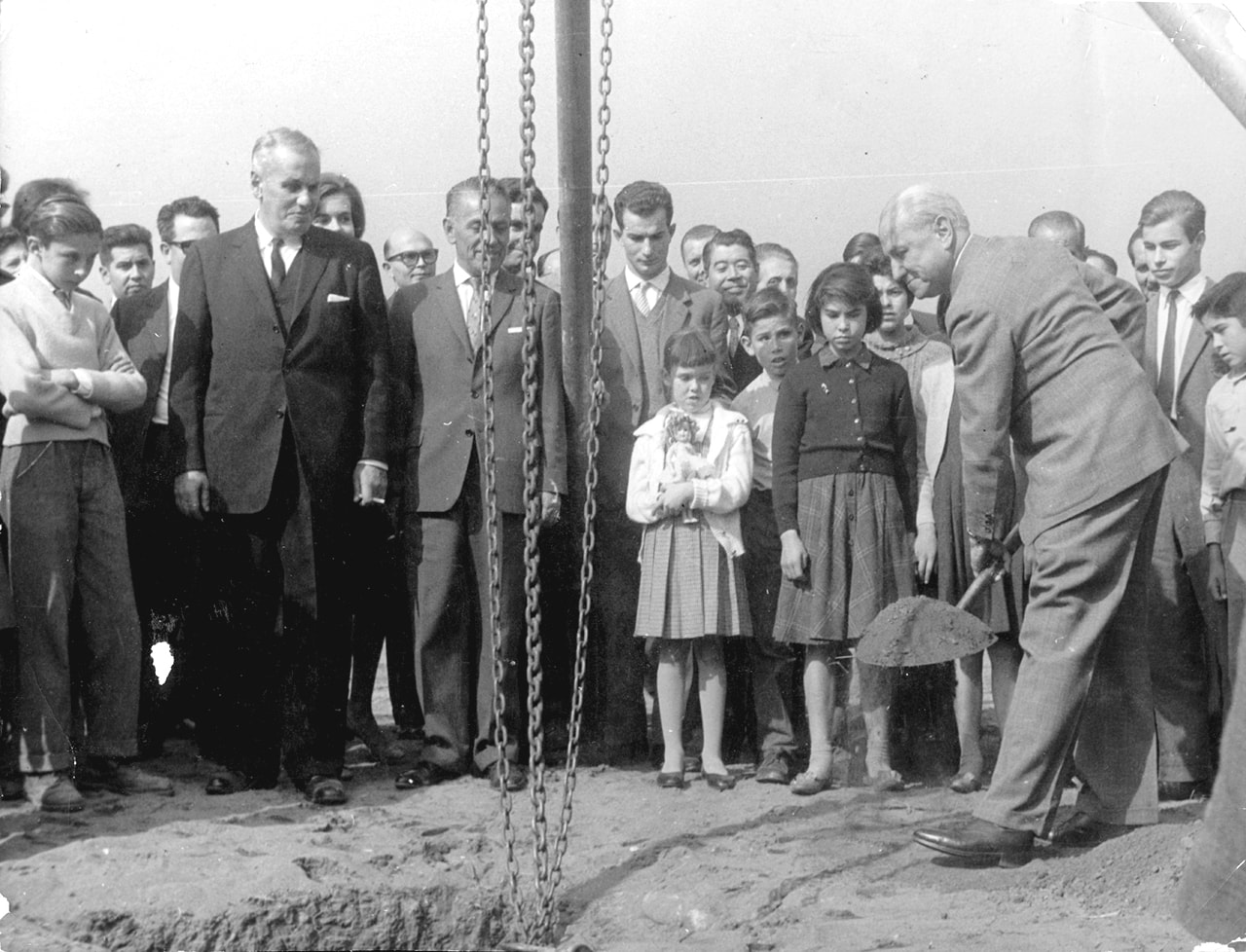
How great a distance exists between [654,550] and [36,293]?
2.53 meters

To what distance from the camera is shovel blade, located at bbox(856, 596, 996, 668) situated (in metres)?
5.92

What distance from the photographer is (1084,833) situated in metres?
5.56

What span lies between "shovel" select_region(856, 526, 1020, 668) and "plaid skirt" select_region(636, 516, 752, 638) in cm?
61

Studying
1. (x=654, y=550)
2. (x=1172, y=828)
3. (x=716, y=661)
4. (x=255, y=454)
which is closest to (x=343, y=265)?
(x=255, y=454)

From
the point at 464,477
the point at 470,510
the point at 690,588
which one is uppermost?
the point at 464,477

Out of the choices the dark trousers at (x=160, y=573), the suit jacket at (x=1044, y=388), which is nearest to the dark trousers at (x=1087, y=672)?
the suit jacket at (x=1044, y=388)

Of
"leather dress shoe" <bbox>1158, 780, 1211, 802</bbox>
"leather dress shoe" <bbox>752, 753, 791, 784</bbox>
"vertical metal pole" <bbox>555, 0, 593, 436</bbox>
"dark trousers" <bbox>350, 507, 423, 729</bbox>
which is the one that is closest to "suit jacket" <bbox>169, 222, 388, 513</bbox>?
"dark trousers" <bbox>350, 507, 423, 729</bbox>

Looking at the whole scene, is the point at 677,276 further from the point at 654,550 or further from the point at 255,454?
the point at 255,454

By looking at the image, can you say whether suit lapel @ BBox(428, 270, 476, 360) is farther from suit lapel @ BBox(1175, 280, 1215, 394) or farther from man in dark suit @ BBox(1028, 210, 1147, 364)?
suit lapel @ BBox(1175, 280, 1215, 394)

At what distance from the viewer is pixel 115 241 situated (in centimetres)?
724

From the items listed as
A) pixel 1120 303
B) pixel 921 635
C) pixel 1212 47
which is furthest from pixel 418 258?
pixel 1212 47

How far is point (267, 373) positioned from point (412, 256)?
6.09 ft

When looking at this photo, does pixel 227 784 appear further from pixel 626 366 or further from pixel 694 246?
pixel 694 246

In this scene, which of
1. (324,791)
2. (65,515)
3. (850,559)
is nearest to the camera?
→ (65,515)
